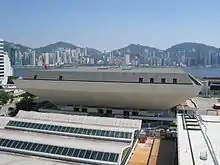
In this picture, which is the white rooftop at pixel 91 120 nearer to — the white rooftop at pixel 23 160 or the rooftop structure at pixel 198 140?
the rooftop structure at pixel 198 140

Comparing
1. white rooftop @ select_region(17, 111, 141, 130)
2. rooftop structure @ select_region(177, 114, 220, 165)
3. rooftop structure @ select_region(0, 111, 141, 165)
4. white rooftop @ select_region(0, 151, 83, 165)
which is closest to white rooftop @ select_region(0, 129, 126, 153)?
rooftop structure @ select_region(0, 111, 141, 165)

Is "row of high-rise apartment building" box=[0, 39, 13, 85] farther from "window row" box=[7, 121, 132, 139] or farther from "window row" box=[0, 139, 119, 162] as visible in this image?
"window row" box=[0, 139, 119, 162]

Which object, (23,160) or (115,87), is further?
(115,87)

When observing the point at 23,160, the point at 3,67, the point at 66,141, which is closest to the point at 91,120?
the point at 66,141

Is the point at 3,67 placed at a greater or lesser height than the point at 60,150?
greater

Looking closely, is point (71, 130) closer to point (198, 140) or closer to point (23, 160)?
point (23, 160)

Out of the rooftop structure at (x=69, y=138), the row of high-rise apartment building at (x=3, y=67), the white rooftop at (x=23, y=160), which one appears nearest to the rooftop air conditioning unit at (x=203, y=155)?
the rooftop structure at (x=69, y=138)
